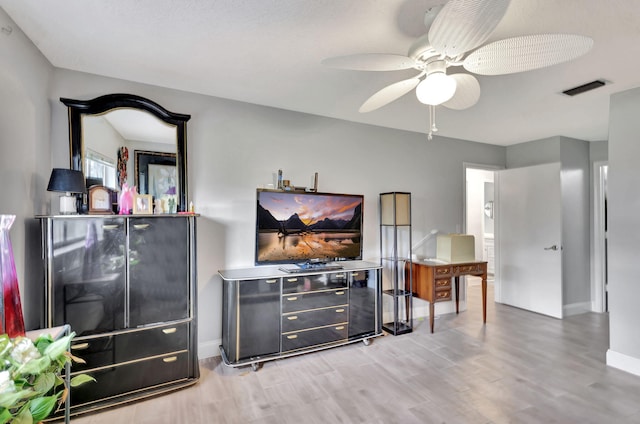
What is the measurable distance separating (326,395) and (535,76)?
2.96m

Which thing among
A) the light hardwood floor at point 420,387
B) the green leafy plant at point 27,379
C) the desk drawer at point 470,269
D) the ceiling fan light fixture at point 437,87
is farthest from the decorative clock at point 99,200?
the desk drawer at point 470,269

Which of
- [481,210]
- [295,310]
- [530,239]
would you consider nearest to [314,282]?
[295,310]

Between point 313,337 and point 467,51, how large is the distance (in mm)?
2554

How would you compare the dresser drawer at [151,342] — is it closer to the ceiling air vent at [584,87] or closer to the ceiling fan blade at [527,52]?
the ceiling fan blade at [527,52]

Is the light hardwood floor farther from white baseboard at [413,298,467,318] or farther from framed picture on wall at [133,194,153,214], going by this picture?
framed picture on wall at [133,194,153,214]

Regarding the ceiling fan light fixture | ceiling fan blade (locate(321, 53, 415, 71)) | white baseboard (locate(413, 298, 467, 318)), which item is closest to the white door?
white baseboard (locate(413, 298, 467, 318))

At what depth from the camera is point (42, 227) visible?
202cm

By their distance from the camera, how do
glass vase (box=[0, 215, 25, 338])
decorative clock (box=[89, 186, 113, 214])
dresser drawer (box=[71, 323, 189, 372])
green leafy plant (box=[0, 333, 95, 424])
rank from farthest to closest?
decorative clock (box=[89, 186, 113, 214]) < dresser drawer (box=[71, 323, 189, 372]) < glass vase (box=[0, 215, 25, 338]) < green leafy plant (box=[0, 333, 95, 424])

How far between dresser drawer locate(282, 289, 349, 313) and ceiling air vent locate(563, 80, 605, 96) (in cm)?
274

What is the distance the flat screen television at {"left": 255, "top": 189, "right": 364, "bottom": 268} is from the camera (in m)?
2.99

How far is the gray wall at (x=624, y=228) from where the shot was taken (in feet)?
8.67

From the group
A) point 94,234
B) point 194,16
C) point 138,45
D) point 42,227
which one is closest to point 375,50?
point 194,16

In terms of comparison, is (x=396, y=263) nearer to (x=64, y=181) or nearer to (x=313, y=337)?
(x=313, y=337)

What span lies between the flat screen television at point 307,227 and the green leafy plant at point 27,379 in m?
2.09
